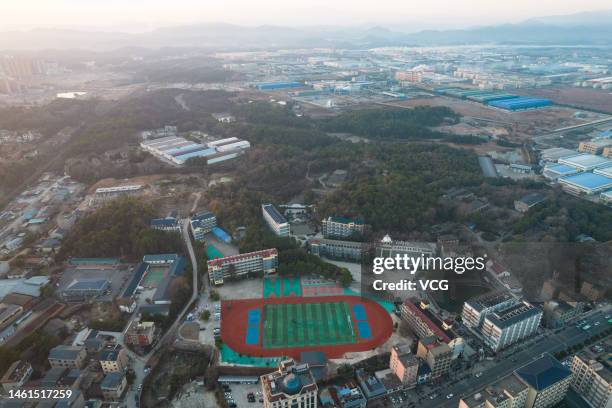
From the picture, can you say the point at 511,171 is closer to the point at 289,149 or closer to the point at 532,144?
the point at 532,144

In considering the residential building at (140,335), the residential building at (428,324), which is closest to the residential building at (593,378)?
the residential building at (428,324)

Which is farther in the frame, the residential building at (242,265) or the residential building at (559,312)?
the residential building at (242,265)

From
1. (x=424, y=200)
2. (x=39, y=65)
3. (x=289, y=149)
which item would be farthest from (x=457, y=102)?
(x=39, y=65)

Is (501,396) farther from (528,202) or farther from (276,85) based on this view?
(276,85)

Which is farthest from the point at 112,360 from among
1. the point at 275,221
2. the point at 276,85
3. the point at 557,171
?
the point at 276,85

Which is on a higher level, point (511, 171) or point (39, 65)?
point (39, 65)

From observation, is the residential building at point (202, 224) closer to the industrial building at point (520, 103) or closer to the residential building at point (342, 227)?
the residential building at point (342, 227)
